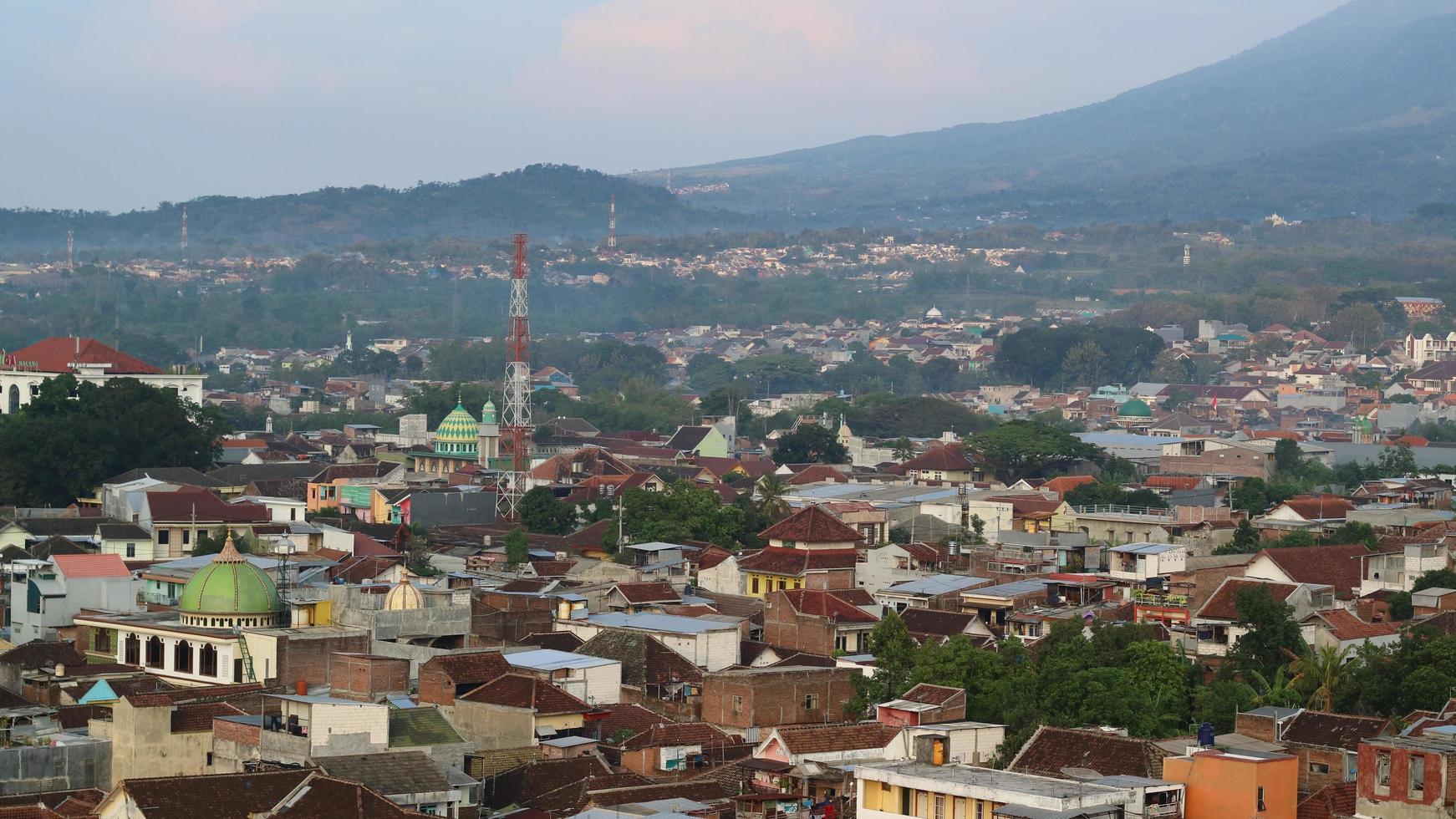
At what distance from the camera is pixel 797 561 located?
32500mm

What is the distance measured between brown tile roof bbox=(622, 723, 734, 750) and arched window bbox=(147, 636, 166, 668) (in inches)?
224

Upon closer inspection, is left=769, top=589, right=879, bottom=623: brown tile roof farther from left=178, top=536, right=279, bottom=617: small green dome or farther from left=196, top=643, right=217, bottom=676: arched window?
left=196, top=643, right=217, bottom=676: arched window

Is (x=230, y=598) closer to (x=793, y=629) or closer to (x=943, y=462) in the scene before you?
(x=793, y=629)

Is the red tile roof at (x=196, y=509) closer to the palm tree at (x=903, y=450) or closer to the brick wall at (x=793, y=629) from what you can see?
the brick wall at (x=793, y=629)

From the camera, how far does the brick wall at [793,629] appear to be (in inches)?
Answer: 1111

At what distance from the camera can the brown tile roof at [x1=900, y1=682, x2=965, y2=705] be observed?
22328 mm

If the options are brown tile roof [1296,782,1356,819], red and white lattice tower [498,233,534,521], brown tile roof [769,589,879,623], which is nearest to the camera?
brown tile roof [1296,782,1356,819]

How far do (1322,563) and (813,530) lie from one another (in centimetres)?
678

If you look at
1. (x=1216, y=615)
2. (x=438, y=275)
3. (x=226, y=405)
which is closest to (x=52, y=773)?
(x=1216, y=615)

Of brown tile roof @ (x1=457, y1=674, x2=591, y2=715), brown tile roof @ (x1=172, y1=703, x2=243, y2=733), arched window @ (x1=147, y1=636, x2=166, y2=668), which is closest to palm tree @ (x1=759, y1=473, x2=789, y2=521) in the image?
arched window @ (x1=147, y1=636, x2=166, y2=668)

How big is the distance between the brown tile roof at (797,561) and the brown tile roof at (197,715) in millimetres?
12303

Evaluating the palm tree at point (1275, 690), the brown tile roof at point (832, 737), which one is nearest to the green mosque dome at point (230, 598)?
the brown tile roof at point (832, 737)

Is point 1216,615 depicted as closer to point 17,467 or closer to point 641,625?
point 641,625

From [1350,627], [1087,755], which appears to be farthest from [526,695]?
[1350,627]
